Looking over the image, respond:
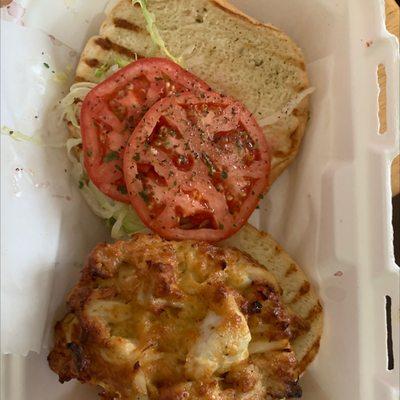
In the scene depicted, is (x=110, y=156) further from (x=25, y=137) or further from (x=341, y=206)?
(x=341, y=206)

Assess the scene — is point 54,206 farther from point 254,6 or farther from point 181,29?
point 254,6

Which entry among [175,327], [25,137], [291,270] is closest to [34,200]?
[25,137]

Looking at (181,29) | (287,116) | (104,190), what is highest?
(181,29)

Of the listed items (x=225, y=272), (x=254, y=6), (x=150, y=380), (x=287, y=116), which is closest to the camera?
(x=150, y=380)

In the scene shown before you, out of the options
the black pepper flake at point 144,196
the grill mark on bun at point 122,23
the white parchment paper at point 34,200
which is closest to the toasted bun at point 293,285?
the black pepper flake at point 144,196

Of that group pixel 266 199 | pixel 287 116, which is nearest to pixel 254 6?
pixel 287 116

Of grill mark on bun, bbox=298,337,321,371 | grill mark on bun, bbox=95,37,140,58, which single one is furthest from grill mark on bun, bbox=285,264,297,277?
grill mark on bun, bbox=95,37,140,58

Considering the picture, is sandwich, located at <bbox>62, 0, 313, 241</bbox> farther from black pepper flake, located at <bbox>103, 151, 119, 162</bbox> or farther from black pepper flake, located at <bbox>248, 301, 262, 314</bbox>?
black pepper flake, located at <bbox>248, 301, 262, 314</bbox>
